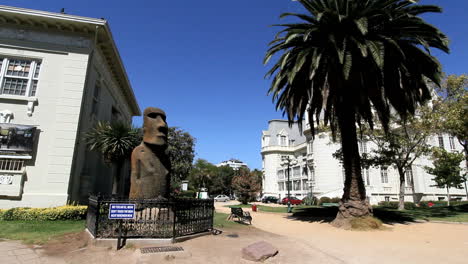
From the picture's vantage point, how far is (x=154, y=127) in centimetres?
1135

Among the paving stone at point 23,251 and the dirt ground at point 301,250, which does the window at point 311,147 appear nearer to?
the dirt ground at point 301,250

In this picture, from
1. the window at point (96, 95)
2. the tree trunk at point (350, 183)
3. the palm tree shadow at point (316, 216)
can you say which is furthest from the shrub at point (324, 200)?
the window at point (96, 95)

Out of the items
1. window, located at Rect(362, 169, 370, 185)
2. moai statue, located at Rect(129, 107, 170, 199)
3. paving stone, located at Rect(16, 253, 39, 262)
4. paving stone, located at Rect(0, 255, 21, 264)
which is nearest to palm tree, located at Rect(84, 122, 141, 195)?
moai statue, located at Rect(129, 107, 170, 199)

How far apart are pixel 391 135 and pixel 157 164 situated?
2288 centimetres

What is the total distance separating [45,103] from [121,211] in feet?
41.5

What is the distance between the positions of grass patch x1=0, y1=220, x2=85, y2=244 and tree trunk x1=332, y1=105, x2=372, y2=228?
13212 mm

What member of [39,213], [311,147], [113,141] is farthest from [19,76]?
[311,147]

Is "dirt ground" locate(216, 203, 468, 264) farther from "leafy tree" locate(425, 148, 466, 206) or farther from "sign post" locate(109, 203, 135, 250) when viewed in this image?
"leafy tree" locate(425, 148, 466, 206)

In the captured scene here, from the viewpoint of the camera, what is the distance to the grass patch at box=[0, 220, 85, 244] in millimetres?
9281

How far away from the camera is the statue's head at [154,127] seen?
11211mm

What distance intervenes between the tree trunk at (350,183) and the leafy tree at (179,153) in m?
27.1

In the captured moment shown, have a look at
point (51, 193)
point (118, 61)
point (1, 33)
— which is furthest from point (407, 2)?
point (1, 33)

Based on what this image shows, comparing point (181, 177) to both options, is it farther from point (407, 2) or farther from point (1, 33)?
point (407, 2)

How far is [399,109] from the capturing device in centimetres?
1561
